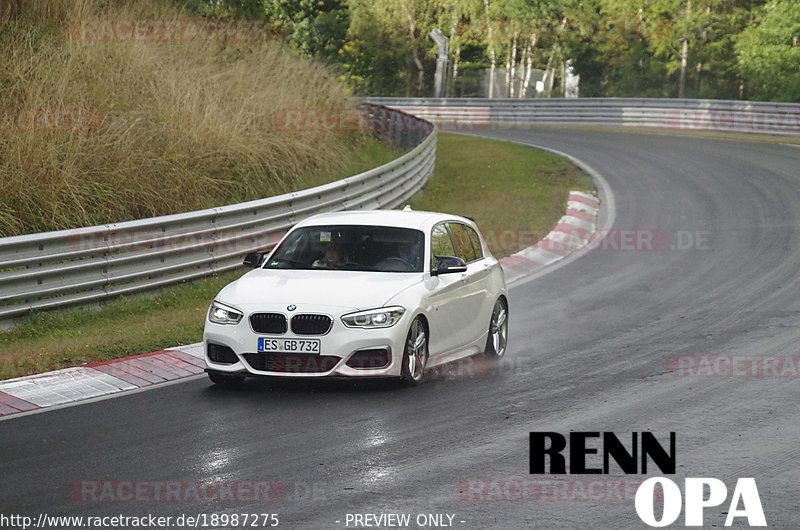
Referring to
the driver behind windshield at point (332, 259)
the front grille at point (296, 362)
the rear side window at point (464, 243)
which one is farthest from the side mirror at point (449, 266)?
the front grille at point (296, 362)

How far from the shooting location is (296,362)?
948 centimetres

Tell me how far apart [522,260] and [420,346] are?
8.41 metres

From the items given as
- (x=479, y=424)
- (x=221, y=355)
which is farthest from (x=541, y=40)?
(x=479, y=424)

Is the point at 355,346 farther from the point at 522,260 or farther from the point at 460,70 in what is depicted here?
the point at 460,70

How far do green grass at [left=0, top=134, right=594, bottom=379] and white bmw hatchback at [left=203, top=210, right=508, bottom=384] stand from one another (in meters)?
1.89

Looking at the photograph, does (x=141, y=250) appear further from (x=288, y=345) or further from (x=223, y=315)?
(x=288, y=345)

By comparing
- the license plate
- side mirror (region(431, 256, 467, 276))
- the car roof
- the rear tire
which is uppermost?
the car roof

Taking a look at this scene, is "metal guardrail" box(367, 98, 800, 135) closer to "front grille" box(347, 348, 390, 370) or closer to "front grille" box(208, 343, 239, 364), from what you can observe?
"front grille" box(347, 348, 390, 370)

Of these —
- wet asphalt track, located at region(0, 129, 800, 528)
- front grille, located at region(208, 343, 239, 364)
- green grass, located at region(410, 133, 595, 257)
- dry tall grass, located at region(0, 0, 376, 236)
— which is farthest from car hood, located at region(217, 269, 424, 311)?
green grass, located at region(410, 133, 595, 257)

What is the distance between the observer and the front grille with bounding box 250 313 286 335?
9.49m

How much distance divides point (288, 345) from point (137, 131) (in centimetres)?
949

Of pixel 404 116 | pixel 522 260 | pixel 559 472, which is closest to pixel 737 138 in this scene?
pixel 404 116

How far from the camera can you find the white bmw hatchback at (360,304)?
31.1 feet

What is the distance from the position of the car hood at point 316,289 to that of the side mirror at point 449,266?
168 mm
